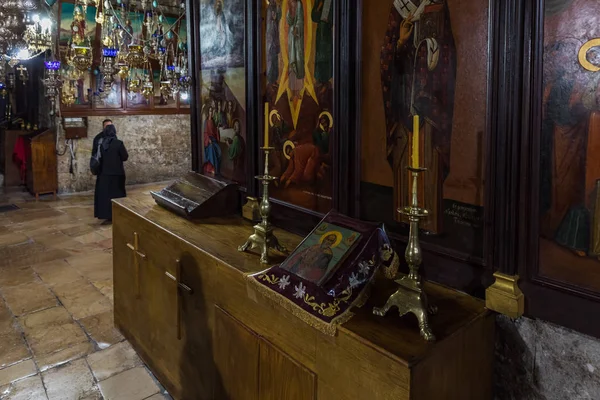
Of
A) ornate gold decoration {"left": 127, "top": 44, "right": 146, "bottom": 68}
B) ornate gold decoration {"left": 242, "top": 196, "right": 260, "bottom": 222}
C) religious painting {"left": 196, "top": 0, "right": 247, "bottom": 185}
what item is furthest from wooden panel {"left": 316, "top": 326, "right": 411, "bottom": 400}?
ornate gold decoration {"left": 127, "top": 44, "right": 146, "bottom": 68}

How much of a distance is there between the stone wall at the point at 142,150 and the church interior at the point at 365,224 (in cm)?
699

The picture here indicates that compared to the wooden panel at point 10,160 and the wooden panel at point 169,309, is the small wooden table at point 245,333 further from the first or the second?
the wooden panel at point 10,160

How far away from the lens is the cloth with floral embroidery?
5.86 feet

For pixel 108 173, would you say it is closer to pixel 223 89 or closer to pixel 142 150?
pixel 142 150

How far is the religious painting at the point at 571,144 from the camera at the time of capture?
61.1 inches

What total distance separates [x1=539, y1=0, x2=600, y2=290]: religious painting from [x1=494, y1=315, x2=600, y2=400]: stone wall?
8.6 inches

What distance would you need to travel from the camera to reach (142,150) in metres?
11.6

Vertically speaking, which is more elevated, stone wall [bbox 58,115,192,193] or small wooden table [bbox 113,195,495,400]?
stone wall [bbox 58,115,192,193]

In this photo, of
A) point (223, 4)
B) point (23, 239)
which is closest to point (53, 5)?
point (23, 239)

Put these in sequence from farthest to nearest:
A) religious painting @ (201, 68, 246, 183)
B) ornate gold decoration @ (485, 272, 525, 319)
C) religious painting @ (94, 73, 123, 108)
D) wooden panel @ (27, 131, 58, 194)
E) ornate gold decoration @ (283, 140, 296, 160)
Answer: religious painting @ (94, 73, 123, 108), wooden panel @ (27, 131, 58, 194), religious painting @ (201, 68, 246, 183), ornate gold decoration @ (283, 140, 296, 160), ornate gold decoration @ (485, 272, 525, 319)

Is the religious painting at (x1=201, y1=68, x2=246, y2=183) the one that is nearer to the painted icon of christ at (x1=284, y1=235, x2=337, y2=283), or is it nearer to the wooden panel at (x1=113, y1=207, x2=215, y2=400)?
the wooden panel at (x1=113, y1=207, x2=215, y2=400)

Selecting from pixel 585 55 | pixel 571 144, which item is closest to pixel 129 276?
pixel 571 144

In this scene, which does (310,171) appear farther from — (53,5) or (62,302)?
(53,5)

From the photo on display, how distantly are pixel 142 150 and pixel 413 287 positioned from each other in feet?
35.6
